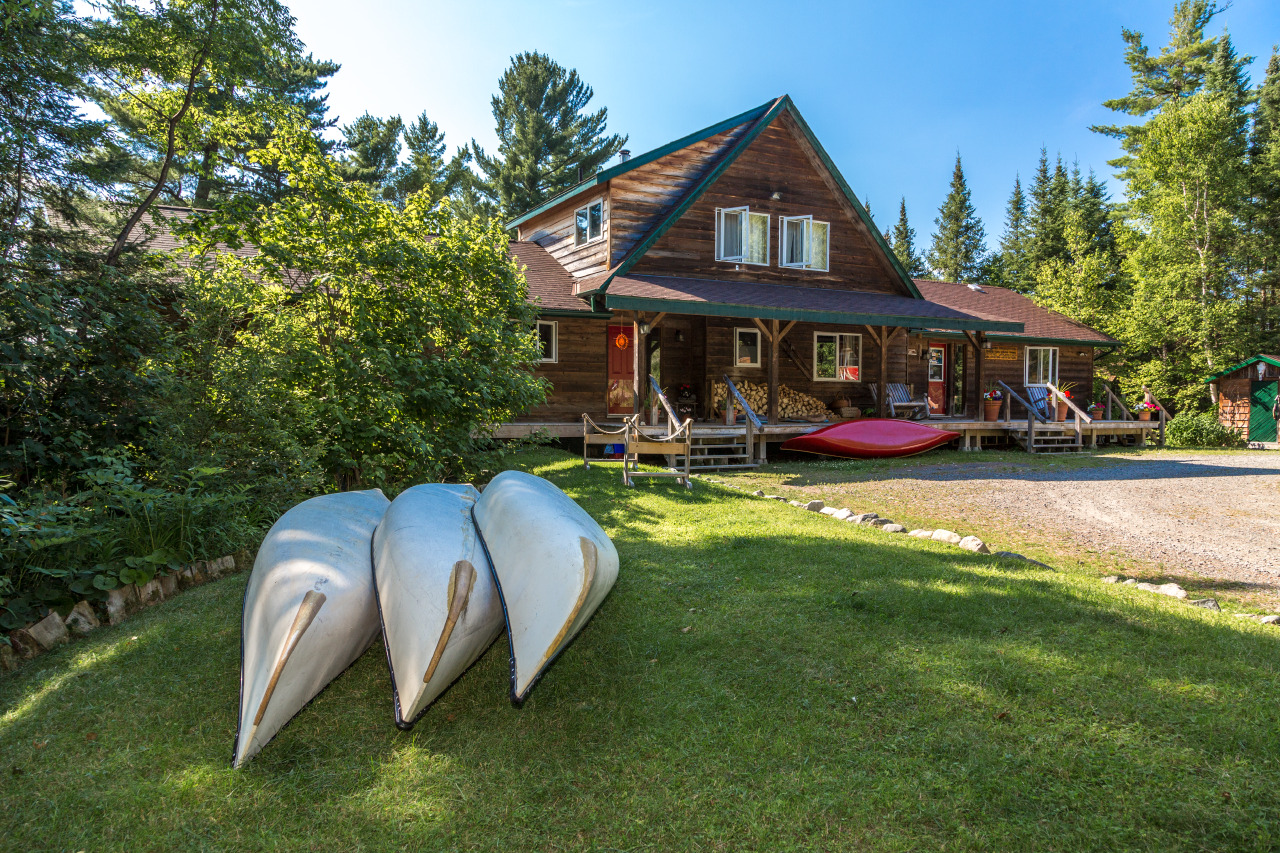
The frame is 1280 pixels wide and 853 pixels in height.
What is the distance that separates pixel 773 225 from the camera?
619 inches

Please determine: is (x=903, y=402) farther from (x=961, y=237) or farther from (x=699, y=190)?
(x=961, y=237)

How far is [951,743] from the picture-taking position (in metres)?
2.88

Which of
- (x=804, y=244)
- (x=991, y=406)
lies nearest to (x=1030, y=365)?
(x=991, y=406)

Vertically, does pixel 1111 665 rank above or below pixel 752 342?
below

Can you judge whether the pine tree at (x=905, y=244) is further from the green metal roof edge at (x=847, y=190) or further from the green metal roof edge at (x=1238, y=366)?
the green metal roof edge at (x=847, y=190)

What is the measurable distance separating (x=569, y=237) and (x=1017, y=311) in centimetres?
1458

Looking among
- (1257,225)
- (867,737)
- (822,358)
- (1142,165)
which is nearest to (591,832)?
(867,737)

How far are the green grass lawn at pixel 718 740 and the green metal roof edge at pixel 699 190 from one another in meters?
9.64

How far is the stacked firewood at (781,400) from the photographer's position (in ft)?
50.4

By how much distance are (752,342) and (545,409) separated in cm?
543

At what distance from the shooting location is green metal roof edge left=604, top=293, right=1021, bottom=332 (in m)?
11.9

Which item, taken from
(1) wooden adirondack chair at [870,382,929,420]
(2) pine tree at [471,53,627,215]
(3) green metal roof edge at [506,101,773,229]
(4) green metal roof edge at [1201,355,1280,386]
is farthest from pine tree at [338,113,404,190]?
(4) green metal roof edge at [1201,355,1280,386]

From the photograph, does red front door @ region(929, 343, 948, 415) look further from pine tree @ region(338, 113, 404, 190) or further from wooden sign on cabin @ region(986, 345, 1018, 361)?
pine tree @ region(338, 113, 404, 190)

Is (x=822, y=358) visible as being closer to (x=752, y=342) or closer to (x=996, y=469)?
(x=752, y=342)
